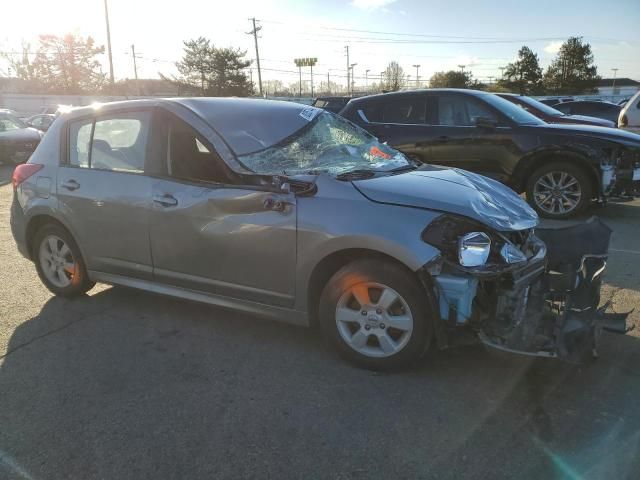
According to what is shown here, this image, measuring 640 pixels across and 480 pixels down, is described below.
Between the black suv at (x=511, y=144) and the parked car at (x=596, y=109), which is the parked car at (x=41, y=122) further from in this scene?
the parked car at (x=596, y=109)

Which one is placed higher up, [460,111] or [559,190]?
[460,111]

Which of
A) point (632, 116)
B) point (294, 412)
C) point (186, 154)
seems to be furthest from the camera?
point (632, 116)

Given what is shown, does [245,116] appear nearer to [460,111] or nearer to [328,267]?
[328,267]

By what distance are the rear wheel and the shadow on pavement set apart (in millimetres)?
4122

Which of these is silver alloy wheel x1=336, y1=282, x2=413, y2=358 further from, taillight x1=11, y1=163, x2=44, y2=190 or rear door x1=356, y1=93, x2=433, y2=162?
rear door x1=356, y1=93, x2=433, y2=162

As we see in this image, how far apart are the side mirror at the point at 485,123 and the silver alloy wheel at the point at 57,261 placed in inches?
221

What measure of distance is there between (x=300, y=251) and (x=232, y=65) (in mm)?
62445

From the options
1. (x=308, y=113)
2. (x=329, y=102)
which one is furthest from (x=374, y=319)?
(x=329, y=102)

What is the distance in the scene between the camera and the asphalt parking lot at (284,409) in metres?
2.47

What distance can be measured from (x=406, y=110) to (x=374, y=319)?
577 centimetres

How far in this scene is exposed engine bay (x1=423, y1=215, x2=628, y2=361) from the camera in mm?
2877

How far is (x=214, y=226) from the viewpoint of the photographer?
3605 mm

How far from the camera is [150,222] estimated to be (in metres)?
3.91

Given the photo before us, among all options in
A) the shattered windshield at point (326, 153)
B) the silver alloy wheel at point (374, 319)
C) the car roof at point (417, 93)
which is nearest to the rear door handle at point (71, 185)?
the shattered windshield at point (326, 153)
